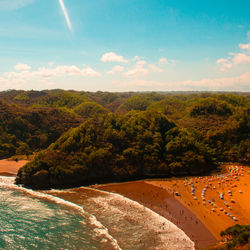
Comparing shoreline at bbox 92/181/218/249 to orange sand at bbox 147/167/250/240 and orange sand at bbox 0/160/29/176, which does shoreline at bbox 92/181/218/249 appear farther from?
orange sand at bbox 0/160/29/176

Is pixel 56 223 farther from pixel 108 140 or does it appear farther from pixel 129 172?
pixel 108 140

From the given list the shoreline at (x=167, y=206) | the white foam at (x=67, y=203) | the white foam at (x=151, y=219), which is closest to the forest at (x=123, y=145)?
the white foam at (x=67, y=203)

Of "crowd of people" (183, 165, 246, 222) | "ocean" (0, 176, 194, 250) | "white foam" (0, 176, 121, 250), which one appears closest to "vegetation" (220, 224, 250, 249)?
"ocean" (0, 176, 194, 250)

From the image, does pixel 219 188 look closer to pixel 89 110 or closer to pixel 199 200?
pixel 199 200

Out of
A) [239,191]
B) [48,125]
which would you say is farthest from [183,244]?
[48,125]

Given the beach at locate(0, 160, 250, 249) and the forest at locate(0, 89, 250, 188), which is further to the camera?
the forest at locate(0, 89, 250, 188)

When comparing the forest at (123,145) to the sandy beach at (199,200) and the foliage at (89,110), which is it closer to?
the sandy beach at (199,200)

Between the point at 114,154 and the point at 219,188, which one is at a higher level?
the point at 114,154

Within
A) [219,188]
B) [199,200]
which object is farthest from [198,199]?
[219,188]
